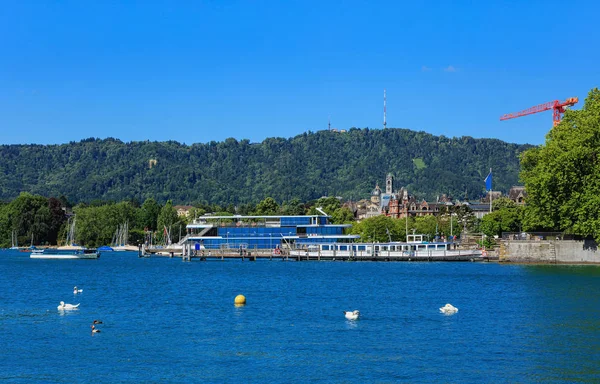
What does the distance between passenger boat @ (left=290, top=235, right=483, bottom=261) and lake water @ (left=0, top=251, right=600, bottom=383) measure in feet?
127

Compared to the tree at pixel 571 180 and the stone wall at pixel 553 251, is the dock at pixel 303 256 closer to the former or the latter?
the stone wall at pixel 553 251

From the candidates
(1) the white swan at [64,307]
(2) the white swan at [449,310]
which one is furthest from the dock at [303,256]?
(1) the white swan at [64,307]

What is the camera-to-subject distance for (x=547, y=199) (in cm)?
8438

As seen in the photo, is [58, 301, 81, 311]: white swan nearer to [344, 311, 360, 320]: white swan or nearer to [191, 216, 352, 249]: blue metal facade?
[344, 311, 360, 320]: white swan

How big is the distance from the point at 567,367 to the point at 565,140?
5545 cm

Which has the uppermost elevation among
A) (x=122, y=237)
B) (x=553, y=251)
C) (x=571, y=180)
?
(x=571, y=180)

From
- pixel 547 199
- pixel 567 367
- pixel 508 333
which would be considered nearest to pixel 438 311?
pixel 508 333

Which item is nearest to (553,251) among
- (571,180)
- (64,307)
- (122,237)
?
(571,180)

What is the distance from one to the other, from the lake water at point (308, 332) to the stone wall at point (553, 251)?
11.4 metres

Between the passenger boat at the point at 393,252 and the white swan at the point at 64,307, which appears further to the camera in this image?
the passenger boat at the point at 393,252

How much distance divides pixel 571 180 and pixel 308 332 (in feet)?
157

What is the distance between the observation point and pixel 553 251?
293 feet

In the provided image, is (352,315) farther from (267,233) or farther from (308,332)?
(267,233)

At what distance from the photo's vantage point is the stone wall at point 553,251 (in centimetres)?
8619
